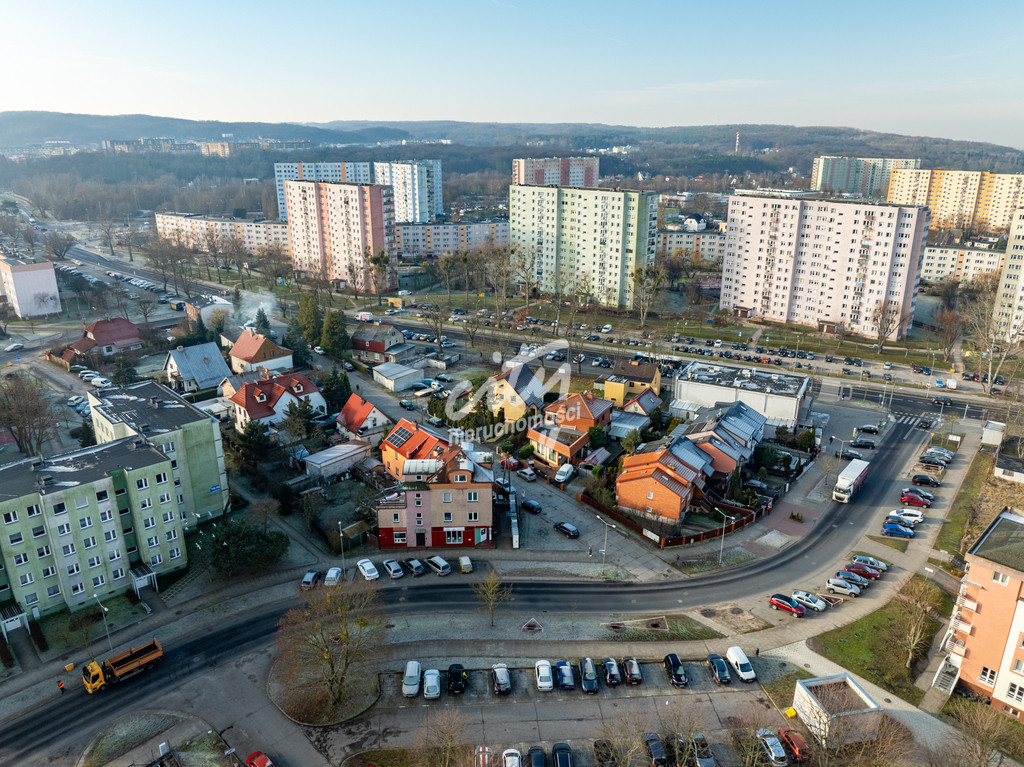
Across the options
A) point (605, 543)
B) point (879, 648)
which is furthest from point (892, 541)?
point (605, 543)

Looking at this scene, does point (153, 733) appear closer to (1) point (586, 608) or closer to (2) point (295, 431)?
(1) point (586, 608)

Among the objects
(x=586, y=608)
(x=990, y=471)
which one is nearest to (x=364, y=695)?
→ (x=586, y=608)

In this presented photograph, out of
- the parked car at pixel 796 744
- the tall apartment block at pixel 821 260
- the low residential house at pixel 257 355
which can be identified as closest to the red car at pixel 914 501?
the parked car at pixel 796 744

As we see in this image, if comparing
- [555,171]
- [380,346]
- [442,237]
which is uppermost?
[555,171]

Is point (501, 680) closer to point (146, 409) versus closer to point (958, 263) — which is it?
point (146, 409)

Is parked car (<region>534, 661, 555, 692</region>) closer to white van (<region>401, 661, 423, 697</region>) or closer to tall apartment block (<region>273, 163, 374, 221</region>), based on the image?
white van (<region>401, 661, 423, 697</region>)
